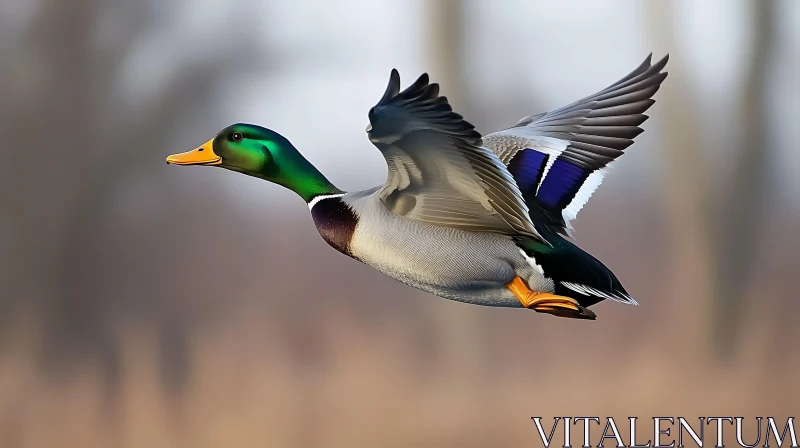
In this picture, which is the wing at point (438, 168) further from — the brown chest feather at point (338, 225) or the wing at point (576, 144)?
the wing at point (576, 144)

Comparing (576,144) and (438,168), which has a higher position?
(576,144)

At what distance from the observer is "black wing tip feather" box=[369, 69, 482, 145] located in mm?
741

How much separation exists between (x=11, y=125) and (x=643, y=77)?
1.85 meters

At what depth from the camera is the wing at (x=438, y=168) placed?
0.75 meters

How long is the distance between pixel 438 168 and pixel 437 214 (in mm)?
60

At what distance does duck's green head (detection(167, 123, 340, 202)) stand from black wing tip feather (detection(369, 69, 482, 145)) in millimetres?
159

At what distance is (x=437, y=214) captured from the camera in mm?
869

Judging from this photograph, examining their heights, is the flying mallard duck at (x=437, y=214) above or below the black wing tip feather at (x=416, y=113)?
below

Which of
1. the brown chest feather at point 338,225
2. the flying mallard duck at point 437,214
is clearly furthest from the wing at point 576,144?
the brown chest feather at point 338,225

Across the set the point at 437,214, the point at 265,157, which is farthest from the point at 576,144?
the point at 265,157

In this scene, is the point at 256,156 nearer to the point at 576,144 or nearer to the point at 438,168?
the point at 438,168

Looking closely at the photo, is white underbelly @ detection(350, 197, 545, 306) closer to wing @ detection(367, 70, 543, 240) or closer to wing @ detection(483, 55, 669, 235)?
wing @ detection(367, 70, 543, 240)

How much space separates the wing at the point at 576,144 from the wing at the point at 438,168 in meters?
0.16

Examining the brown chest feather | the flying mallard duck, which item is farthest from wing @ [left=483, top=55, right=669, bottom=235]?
the brown chest feather
